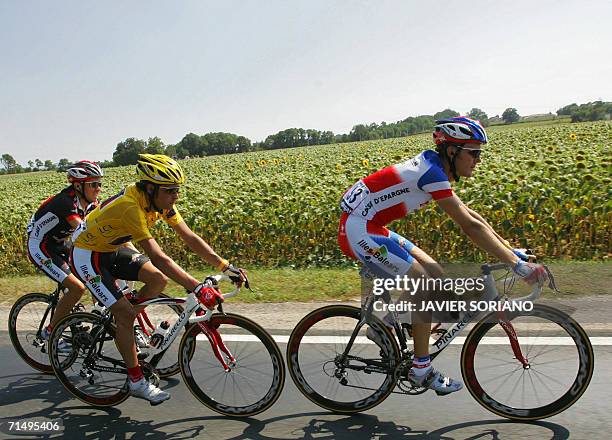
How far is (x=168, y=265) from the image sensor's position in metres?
3.93

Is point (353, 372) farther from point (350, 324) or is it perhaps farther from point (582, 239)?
point (582, 239)

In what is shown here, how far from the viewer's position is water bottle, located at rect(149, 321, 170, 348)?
434 cm

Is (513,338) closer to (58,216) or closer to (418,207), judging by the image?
(418,207)

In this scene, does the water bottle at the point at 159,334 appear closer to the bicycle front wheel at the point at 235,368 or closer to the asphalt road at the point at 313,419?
the bicycle front wheel at the point at 235,368

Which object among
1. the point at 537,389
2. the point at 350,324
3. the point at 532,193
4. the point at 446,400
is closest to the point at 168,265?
the point at 350,324

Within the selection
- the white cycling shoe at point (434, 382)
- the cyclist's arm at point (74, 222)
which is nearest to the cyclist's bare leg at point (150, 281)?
the cyclist's arm at point (74, 222)

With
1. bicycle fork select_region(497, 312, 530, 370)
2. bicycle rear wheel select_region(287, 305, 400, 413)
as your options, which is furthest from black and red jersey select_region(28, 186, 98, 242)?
bicycle fork select_region(497, 312, 530, 370)

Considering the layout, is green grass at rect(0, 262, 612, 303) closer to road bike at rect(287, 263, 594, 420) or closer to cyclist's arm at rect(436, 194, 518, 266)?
road bike at rect(287, 263, 594, 420)

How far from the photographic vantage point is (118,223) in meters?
4.04

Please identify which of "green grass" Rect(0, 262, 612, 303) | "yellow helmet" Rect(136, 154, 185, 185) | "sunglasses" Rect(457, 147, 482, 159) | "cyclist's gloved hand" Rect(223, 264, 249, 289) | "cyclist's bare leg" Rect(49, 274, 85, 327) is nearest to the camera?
"sunglasses" Rect(457, 147, 482, 159)

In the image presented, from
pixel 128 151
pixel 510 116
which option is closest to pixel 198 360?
pixel 128 151

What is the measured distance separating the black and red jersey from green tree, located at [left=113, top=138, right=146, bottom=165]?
46.4 m

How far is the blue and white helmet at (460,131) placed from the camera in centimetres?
369

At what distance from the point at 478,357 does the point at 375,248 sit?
1.08m
